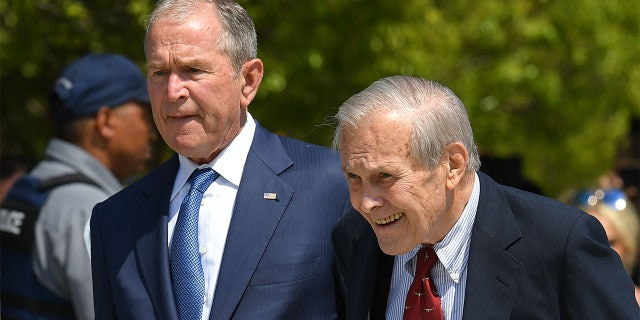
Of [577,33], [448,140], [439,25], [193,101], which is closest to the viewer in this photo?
[448,140]

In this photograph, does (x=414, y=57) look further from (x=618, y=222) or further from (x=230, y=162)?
(x=230, y=162)

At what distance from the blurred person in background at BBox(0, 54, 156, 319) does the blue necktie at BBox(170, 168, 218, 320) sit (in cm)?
103

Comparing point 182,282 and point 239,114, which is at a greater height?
point 239,114

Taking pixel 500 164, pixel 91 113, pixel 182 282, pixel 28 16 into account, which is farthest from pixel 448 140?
pixel 28 16

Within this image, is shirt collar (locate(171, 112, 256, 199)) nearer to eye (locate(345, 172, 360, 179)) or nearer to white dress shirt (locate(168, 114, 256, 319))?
white dress shirt (locate(168, 114, 256, 319))

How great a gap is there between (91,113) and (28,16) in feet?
9.61

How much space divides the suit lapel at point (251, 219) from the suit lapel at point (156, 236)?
20 cm

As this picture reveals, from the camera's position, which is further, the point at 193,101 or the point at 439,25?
the point at 439,25

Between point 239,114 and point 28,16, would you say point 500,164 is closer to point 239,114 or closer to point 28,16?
point 239,114

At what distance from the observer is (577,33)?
496 inches

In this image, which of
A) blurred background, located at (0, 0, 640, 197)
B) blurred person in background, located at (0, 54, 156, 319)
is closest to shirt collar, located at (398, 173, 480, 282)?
blurred person in background, located at (0, 54, 156, 319)

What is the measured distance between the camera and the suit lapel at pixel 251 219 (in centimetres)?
355

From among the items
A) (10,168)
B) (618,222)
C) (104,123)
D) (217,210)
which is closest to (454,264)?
(217,210)

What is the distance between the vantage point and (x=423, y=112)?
10.5ft
